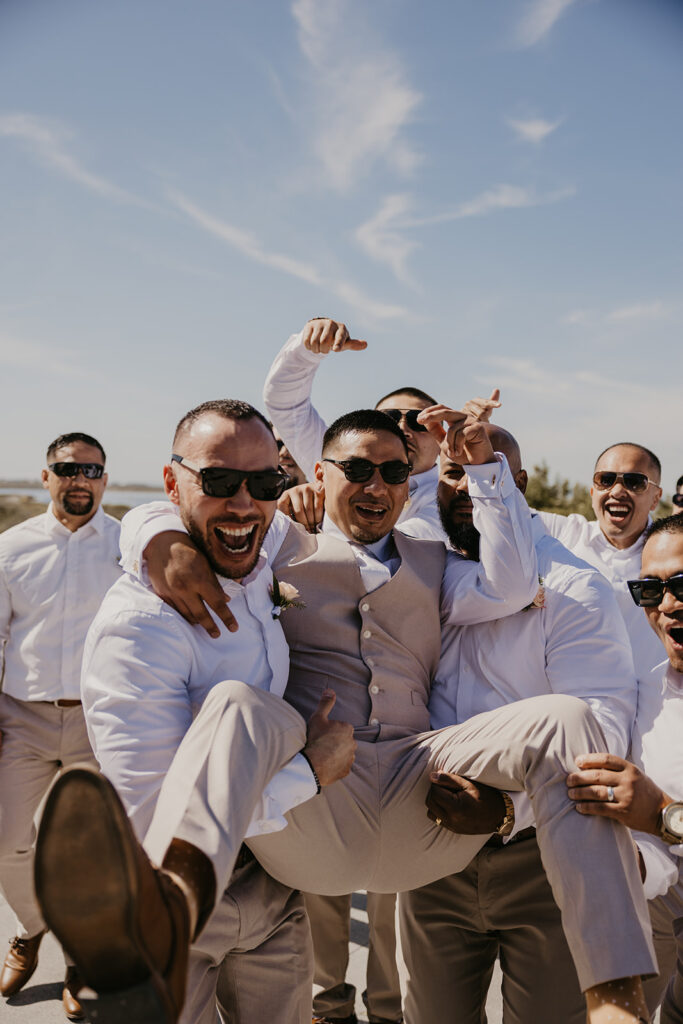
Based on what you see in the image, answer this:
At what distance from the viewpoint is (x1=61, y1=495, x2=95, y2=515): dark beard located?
5719 millimetres

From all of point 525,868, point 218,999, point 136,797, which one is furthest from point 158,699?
point 525,868

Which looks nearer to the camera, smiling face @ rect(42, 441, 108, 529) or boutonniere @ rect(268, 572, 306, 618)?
boutonniere @ rect(268, 572, 306, 618)

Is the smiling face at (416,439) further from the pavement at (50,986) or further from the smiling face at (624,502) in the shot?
the pavement at (50,986)

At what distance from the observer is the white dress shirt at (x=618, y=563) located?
425cm

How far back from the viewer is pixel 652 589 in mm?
2934

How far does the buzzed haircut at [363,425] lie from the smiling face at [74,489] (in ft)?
8.80

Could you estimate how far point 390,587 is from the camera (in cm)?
325

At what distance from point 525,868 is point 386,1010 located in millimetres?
1696

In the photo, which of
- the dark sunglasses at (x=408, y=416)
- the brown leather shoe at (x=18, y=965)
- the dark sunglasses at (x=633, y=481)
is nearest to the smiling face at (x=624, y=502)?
the dark sunglasses at (x=633, y=481)

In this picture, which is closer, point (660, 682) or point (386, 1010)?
point (660, 682)

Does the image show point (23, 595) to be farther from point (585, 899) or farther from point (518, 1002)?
point (585, 899)

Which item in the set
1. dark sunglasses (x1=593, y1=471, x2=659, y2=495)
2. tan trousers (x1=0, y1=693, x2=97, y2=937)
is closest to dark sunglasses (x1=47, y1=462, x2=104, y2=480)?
tan trousers (x1=0, y1=693, x2=97, y2=937)

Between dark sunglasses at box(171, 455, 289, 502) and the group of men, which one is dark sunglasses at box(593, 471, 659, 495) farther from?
dark sunglasses at box(171, 455, 289, 502)

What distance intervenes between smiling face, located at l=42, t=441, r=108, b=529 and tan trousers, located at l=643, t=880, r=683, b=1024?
416 cm
